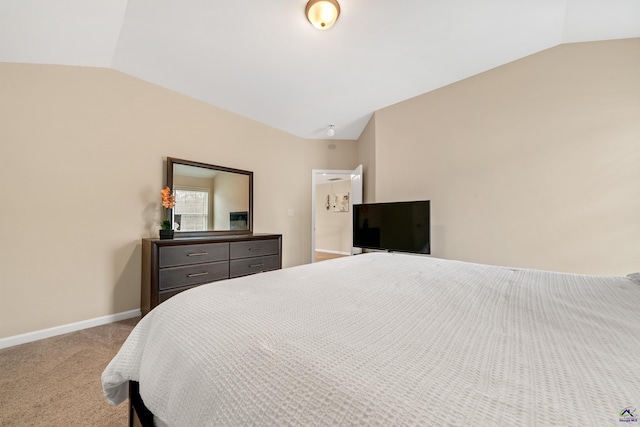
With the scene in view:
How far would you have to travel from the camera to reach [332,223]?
718 cm

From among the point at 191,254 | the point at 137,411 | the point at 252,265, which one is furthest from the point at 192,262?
the point at 137,411

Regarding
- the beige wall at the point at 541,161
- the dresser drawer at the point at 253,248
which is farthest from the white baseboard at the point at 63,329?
the beige wall at the point at 541,161

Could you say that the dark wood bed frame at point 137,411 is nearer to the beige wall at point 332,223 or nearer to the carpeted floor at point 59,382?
the carpeted floor at point 59,382

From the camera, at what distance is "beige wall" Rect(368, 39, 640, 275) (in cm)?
204

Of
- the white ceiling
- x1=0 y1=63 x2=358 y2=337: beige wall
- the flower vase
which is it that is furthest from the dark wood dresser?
the white ceiling

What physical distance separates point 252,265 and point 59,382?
170 centimetres

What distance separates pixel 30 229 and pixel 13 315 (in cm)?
71

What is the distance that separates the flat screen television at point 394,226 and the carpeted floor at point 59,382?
2.70 m

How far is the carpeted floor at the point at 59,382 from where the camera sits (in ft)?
4.08

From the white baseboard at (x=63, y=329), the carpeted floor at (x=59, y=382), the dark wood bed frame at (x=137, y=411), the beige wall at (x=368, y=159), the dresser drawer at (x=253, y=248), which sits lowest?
the carpeted floor at (x=59, y=382)

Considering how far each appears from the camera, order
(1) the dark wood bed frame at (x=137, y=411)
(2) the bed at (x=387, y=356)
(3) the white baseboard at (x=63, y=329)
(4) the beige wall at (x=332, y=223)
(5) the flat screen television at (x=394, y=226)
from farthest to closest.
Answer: (4) the beige wall at (x=332, y=223) → (5) the flat screen television at (x=394, y=226) → (3) the white baseboard at (x=63, y=329) → (1) the dark wood bed frame at (x=137, y=411) → (2) the bed at (x=387, y=356)

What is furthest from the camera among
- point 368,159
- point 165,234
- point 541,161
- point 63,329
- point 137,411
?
point 368,159

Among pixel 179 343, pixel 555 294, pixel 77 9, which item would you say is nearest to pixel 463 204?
pixel 555 294

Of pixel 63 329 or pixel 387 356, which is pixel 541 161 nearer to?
pixel 387 356
